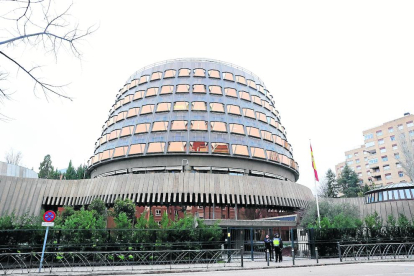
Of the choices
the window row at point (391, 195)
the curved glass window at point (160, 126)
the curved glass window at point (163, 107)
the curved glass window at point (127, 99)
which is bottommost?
the window row at point (391, 195)

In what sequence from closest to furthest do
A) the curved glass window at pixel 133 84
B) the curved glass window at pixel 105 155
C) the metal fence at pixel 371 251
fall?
the metal fence at pixel 371 251 < the curved glass window at pixel 105 155 < the curved glass window at pixel 133 84

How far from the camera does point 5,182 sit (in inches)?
1334

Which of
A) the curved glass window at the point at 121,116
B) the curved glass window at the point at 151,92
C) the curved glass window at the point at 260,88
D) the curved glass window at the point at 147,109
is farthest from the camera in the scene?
the curved glass window at the point at 260,88

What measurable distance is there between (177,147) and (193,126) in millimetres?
3911

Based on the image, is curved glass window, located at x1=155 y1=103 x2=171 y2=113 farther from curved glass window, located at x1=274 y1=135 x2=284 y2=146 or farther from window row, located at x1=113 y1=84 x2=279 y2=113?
curved glass window, located at x1=274 y1=135 x2=284 y2=146

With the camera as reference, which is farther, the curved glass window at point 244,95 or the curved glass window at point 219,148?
the curved glass window at point 244,95

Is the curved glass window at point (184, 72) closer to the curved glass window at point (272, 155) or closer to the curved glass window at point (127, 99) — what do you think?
the curved glass window at point (127, 99)

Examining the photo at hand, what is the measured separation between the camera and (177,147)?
3806cm

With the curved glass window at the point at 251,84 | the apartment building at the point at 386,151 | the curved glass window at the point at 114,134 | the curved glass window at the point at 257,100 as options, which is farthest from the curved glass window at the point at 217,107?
the apartment building at the point at 386,151

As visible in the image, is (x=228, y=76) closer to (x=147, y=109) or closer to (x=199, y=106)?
(x=199, y=106)

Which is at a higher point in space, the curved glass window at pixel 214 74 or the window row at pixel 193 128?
the curved glass window at pixel 214 74

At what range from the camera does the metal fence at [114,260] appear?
51.5ft

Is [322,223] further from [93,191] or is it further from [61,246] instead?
[93,191]

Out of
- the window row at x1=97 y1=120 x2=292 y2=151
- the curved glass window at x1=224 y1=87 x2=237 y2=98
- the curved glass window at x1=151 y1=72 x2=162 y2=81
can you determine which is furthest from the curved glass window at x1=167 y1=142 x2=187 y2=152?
the curved glass window at x1=151 y1=72 x2=162 y2=81
